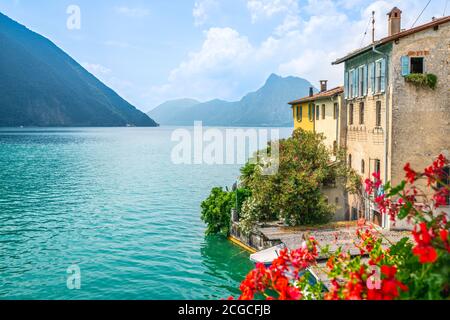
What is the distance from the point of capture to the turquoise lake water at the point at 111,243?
27.7 metres

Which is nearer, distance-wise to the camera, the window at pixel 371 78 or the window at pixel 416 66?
the window at pixel 416 66

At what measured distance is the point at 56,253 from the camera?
34.8 meters

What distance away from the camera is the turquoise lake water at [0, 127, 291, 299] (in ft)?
90.9

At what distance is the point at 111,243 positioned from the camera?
123ft

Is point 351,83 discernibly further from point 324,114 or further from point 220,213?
point 220,213

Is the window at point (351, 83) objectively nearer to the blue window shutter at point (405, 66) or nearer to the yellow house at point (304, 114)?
the blue window shutter at point (405, 66)

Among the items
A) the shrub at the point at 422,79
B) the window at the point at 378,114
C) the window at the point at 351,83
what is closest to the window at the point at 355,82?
the window at the point at 351,83

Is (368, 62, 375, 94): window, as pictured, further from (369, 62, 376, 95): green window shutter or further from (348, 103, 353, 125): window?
(348, 103, 353, 125): window

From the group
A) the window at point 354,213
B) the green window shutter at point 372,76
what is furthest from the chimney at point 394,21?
the window at point 354,213

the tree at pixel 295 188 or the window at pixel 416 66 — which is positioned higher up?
the window at pixel 416 66

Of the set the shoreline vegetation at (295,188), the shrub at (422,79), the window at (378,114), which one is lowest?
the shoreline vegetation at (295,188)

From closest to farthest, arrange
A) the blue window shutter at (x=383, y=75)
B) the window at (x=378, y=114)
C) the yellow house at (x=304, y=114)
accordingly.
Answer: the blue window shutter at (x=383, y=75)
the window at (x=378, y=114)
the yellow house at (x=304, y=114)

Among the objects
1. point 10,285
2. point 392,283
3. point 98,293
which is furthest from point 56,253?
point 392,283

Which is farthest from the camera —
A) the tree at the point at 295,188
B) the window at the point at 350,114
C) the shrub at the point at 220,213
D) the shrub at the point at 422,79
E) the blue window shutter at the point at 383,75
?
the shrub at the point at 220,213
